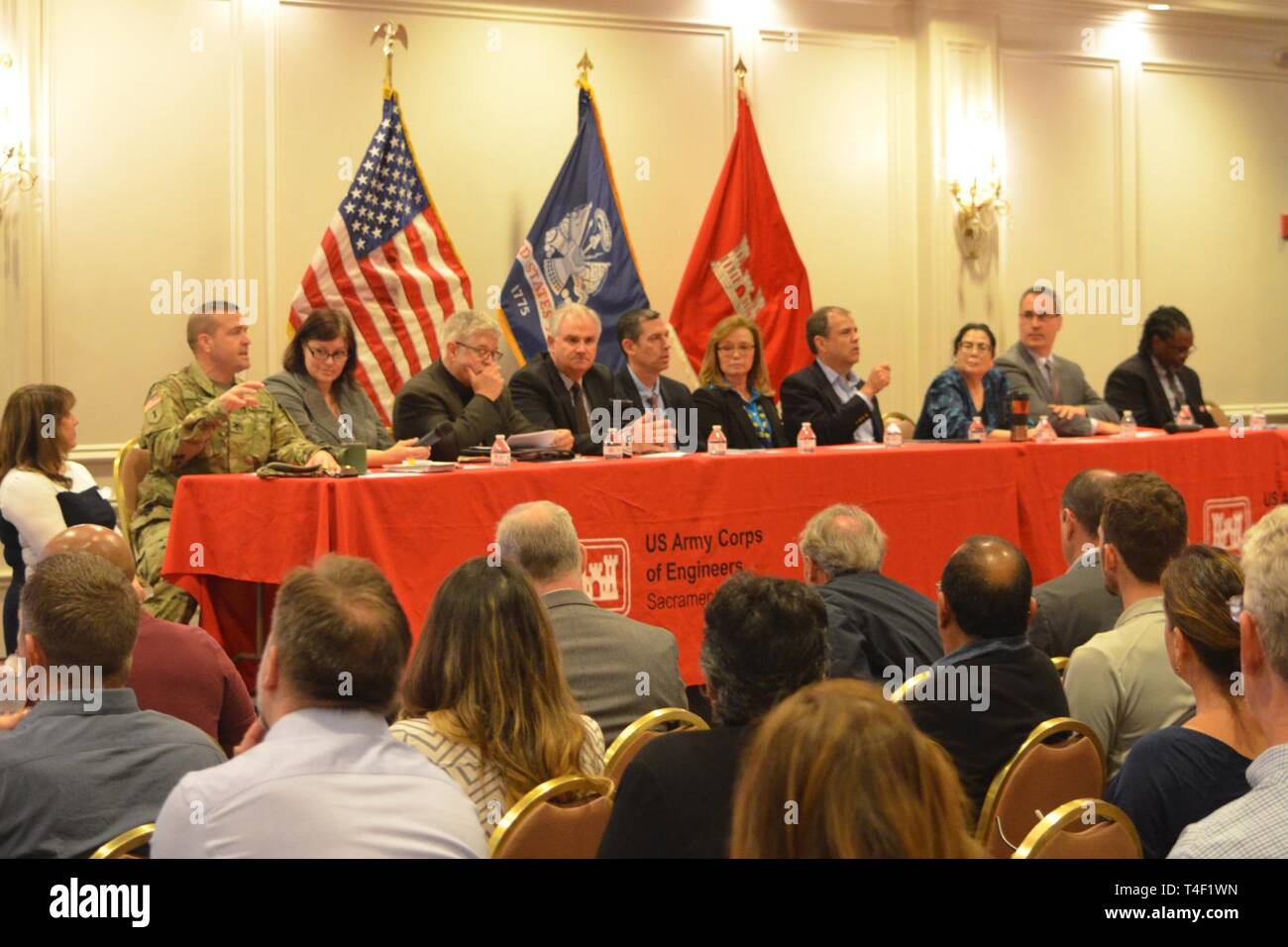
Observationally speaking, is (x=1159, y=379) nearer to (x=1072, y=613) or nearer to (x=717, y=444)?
(x=717, y=444)

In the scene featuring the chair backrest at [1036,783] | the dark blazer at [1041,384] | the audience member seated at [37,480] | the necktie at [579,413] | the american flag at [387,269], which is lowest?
the chair backrest at [1036,783]

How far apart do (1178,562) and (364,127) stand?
5.39 m

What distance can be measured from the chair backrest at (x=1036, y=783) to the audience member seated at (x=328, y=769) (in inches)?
37.2

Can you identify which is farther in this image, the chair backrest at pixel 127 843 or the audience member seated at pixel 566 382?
the audience member seated at pixel 566 382

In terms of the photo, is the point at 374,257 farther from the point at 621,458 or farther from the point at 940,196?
the point at 940,196

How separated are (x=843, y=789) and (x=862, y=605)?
82.0 inches

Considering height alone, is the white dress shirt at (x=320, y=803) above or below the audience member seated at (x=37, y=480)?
below

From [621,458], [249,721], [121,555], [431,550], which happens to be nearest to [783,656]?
[249,721]

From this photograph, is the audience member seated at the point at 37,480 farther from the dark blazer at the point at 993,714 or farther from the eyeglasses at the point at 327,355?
the dark blazer at the point at 993,714

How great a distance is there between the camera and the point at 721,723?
2.16m

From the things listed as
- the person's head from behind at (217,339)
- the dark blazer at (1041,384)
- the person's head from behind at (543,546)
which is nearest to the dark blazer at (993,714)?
the person's head from behind at (543,546)

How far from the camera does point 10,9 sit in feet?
20.1

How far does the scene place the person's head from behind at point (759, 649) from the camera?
2.15 m

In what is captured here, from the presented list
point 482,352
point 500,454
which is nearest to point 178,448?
point 500,454
